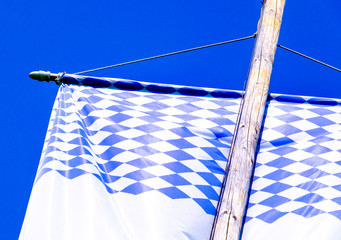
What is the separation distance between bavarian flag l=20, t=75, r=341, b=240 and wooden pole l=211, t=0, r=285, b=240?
43cm

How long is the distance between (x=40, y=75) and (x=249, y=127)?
238 cm

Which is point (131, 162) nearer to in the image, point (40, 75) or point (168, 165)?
point (168, 165)

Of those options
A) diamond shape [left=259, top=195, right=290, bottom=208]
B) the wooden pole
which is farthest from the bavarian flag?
the wooden pole

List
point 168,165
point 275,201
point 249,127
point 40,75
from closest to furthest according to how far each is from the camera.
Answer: point 249,127
point 275,201
point 168,165
point 40,75

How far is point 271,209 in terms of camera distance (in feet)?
13.6

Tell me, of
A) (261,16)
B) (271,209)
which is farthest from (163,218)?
(261,16)

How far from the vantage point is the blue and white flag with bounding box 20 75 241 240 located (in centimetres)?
389

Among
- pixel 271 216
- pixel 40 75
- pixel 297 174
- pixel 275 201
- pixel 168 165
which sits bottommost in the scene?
pixel 271 216

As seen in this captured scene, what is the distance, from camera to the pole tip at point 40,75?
554 centimetres

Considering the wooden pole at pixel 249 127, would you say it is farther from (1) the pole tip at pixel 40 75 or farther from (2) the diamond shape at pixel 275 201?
(1) the pole tip at pixel 40 75

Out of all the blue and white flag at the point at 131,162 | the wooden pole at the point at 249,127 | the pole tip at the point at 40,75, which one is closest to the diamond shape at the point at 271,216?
the blue and white flag at the point at 131,162

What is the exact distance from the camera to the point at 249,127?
13.3 feet

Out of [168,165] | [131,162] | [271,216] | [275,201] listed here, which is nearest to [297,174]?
[275,201]

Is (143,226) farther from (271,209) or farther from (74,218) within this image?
(271,209)
